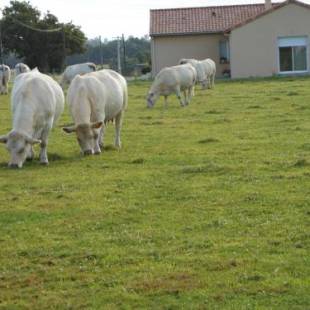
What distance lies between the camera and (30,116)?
13398 millimetres

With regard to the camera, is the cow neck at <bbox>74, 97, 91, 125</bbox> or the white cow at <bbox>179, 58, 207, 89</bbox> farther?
the white cow at <bbox>179, 58, 207, 89</bbox>

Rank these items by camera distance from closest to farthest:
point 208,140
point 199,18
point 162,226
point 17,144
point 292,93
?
point 162,226
point 17,144
point 208,140
point 292,93
point 199,18

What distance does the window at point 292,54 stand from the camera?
46.4 meters

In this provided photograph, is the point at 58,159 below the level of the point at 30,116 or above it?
below

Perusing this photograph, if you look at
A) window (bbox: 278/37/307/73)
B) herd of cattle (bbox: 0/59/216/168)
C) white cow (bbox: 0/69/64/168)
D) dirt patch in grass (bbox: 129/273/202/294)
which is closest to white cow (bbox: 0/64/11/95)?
window (bbox: 278/37/307/73)

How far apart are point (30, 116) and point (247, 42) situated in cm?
3515

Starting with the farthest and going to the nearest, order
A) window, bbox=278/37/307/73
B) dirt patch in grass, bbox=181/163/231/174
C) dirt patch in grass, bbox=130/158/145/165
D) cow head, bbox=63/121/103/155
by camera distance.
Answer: window, bbox=278/37/307/73
cow head, bbox=63/121/103/155
dirt patch in grass, bbox=130/158/145/165
dirt patch in grass, bbox=181/163/231/174

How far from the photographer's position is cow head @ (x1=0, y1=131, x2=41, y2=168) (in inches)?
512

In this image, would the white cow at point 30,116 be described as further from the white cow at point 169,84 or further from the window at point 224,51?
the window at point 224,51

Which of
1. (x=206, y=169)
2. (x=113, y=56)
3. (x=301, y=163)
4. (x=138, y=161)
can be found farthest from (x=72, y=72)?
(x=113, y=56)

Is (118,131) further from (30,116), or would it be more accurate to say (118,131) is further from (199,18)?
(199,18)

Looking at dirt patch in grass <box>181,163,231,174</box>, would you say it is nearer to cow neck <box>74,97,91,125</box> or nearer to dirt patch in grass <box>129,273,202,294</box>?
cow neck <box>74,97,91,125</box>

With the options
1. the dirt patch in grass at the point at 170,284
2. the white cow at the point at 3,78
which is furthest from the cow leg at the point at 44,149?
the white cow at the point at 3,78

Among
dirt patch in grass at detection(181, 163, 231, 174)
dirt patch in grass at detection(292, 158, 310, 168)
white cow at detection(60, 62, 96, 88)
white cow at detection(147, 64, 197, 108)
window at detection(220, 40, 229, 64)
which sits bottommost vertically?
dirt patch in grass at detection(181, 163, 231, 174)
